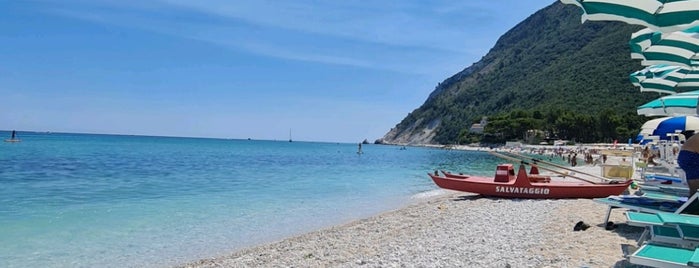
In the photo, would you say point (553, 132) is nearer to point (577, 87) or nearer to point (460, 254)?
point (577, 87)

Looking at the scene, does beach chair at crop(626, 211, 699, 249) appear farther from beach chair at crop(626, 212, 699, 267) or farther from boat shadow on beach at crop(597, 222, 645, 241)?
boat shadow on beach at crop(597, 222, 645, 241)

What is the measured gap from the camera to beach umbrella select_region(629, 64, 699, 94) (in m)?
7.58

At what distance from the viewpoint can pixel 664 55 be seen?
5.70m

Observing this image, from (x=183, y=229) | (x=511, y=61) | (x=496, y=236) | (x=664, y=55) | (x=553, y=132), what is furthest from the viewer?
(x=511, y=61)

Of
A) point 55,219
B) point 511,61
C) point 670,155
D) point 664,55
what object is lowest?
point 55,219

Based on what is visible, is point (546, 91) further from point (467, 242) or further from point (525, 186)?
point (467, 242)

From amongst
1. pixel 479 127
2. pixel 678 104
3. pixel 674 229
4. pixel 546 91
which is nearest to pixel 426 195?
pixel 678 104

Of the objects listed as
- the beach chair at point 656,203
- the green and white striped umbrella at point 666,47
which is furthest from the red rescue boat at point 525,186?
the green and white striped umbrella at point 666,47

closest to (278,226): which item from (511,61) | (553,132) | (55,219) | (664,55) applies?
(55,219)

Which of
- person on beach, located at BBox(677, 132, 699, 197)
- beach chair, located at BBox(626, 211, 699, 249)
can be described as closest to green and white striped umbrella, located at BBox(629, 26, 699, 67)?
person on beach, located at BBox(677, 132, 699, 197)

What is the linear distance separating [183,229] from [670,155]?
1583 centimetres

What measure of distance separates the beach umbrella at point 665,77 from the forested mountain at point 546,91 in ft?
142

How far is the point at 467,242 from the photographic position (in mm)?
6715

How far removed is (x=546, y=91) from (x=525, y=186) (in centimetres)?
9992
